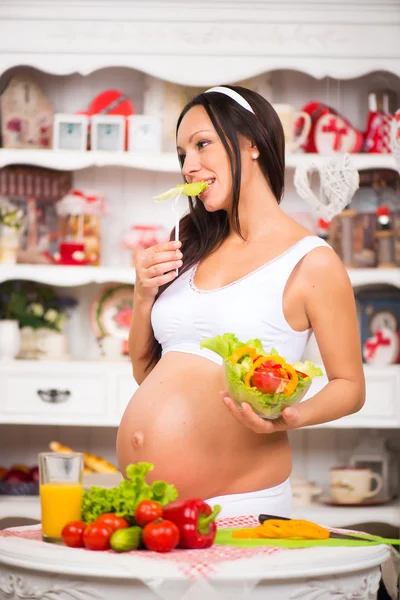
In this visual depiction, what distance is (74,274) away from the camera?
3.17m

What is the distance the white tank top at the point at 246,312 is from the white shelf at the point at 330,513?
5.48 ft

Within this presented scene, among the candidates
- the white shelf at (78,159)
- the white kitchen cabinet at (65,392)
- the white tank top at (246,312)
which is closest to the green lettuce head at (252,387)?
the white tank top at (246,312)

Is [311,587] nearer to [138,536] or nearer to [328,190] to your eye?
[138,536]

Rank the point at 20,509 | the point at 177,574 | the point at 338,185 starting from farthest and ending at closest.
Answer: the point at 20,509 → the point at 338,185 → the point at 177,574

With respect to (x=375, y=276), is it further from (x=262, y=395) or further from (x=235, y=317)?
(x=262, y=395)

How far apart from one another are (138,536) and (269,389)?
0.89 ft

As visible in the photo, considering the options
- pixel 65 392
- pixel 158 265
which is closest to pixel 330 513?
pixel 65 392

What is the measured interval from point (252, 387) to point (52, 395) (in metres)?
1.96

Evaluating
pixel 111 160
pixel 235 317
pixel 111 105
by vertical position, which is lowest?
pixel 235 317

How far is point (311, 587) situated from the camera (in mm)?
1182

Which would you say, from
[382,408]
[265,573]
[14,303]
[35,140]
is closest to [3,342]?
[14,303]

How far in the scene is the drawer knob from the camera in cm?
312

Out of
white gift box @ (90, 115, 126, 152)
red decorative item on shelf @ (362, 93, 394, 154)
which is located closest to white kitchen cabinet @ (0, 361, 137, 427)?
white gift box @ (90, 115, 126, 152)

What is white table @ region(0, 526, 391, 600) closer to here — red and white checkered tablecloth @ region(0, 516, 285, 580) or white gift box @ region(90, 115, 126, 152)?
red and white checkered tablecloth @ region(0, 516, 285, 580)
